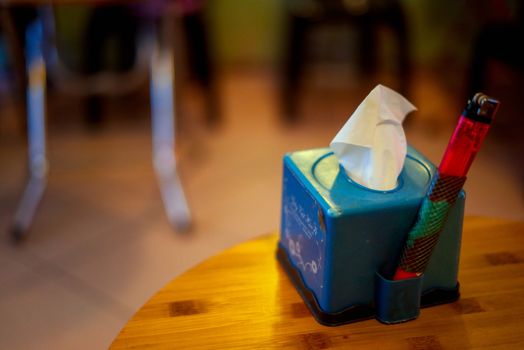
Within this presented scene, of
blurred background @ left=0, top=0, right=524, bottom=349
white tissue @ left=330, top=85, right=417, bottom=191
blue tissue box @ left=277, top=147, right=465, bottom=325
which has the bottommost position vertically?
blurred background @ left=0, top=0, right=524, bottom=349

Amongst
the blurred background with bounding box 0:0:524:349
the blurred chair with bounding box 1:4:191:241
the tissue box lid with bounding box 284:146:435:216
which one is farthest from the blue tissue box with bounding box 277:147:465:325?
the blurred chair with bounding box 1:4:191:241

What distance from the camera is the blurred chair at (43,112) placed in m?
2.08

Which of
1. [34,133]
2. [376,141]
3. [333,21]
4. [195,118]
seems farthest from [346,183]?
[195,118]

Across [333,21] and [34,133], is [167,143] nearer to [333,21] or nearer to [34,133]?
[34,133]

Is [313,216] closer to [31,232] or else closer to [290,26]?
[31,232]

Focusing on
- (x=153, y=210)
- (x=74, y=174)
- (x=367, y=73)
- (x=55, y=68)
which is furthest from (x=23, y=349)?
(x=367, y=73)

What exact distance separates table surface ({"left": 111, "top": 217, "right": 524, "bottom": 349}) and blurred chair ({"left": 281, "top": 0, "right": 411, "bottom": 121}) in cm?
174

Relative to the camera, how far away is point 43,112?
2.08 meters

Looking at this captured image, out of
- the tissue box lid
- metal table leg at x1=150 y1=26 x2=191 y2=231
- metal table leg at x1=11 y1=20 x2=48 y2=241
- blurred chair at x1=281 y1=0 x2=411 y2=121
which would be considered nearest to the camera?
the tissue box lid

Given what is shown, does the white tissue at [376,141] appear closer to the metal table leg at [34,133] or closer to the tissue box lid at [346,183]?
the tissue box lid at [346,183]

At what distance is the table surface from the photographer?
0.90m

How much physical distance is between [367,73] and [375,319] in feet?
7.76

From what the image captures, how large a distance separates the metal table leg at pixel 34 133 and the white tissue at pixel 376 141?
1.40m

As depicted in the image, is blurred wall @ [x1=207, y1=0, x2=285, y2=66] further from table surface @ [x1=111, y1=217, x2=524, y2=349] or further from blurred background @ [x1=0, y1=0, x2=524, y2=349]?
table surface @ [x1=111, y1=217, x2=524, y2=349]
